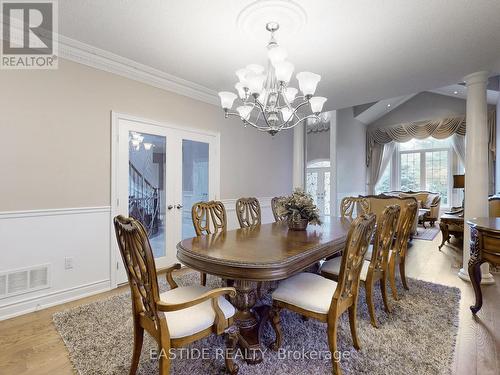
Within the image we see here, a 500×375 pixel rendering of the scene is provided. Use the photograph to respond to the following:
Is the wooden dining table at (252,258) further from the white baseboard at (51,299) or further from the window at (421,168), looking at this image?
the window at (421,168)

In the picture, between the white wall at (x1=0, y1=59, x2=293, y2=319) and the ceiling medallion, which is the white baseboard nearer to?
the white wall at (x1=0, y1=59, x2=293, y2=319)

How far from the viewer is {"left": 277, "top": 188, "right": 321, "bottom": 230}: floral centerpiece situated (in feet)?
7.73

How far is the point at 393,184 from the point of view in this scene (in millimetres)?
8227

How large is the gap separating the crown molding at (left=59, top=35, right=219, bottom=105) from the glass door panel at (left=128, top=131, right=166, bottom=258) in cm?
67

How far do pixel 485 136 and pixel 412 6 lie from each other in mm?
2029

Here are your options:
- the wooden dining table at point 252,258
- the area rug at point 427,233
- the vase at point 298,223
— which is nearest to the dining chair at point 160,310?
the wooden dining table at point 252,258

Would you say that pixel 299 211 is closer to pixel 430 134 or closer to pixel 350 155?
pixel 350 155

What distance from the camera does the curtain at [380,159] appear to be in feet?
26.7

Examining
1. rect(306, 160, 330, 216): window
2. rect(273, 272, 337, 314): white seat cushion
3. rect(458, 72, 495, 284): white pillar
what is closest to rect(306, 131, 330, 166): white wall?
rect(306, 160, 330, 216): window

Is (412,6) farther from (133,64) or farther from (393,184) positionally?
(393,184)

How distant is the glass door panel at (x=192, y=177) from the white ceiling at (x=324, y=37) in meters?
0.95

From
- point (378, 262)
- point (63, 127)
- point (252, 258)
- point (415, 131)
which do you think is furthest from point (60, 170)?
point (415, 131)

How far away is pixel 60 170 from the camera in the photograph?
251cm

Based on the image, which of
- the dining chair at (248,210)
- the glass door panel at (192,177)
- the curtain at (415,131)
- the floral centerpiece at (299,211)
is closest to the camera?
the floral centerpiece at (299,211)
